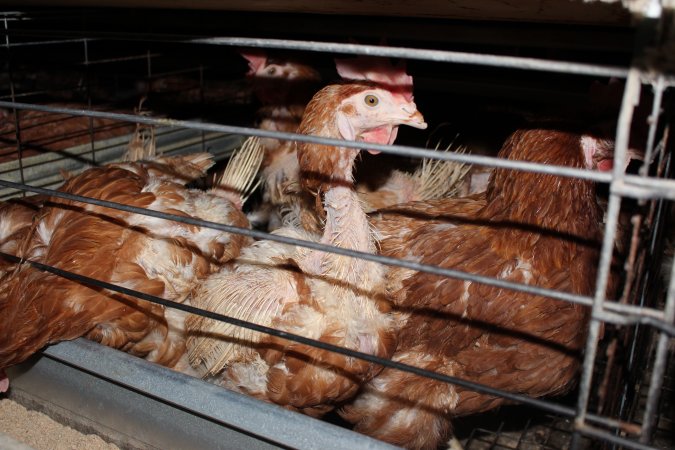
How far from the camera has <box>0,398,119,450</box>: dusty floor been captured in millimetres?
2189

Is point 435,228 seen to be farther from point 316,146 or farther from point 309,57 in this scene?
point 309,57

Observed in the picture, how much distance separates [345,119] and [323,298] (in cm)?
66

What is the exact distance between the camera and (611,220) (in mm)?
1131

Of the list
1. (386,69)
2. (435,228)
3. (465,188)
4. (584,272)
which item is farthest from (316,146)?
(465,188)

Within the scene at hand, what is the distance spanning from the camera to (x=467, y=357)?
221 centimetres

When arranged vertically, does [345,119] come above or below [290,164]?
above

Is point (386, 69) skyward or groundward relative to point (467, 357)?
skyward

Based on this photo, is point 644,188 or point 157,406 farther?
point 157,406

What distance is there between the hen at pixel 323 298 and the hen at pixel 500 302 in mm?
224

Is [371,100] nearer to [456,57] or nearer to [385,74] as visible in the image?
[385,74]

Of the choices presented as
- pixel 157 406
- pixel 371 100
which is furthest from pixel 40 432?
pixel 371 100

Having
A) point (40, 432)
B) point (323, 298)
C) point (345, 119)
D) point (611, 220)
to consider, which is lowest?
point (40, 432)

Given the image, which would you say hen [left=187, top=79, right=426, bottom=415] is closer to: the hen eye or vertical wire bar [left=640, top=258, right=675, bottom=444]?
the hen eye

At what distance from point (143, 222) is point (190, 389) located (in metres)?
0.89
